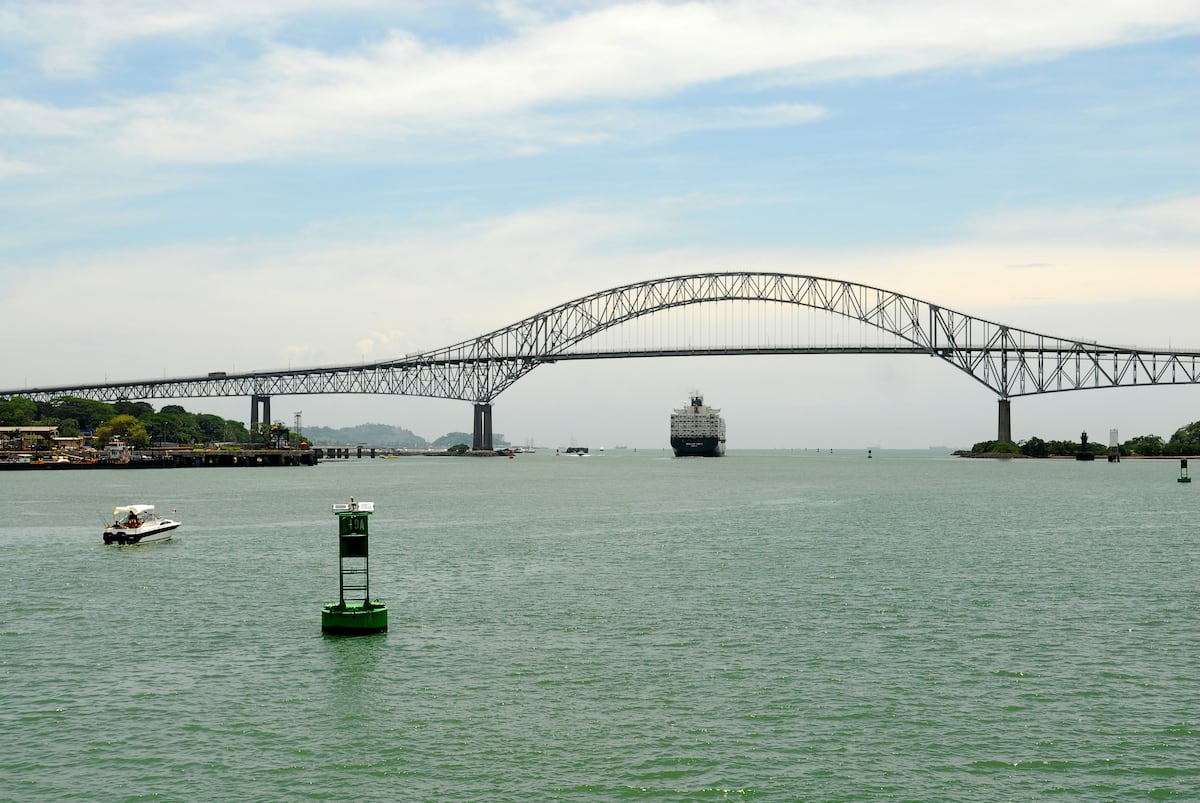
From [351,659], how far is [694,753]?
9.75 metres

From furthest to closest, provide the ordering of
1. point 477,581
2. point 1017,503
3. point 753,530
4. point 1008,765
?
point 1017,503, point 753,530, point 477,581, point 1008,765

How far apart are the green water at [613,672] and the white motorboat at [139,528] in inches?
52.0

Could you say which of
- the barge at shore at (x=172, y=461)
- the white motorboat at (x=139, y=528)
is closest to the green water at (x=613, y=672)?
the white motorboat at (x=139, y=528)

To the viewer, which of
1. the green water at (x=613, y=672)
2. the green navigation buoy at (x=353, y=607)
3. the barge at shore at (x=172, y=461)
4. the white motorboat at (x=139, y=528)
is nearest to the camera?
the green water at (x=613, y=672)

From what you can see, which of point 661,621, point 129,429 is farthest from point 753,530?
point 129,429

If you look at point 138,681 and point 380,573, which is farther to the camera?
point 380,573

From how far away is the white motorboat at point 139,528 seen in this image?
49562 millimetres

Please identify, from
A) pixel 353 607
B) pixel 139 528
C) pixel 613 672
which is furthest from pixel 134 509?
pixel 613 672

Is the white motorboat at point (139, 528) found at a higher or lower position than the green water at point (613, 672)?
higher

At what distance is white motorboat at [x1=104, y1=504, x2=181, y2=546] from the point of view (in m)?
49.6

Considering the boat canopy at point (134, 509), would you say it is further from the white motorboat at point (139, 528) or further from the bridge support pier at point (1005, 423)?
the bridge support pier at point (1005, 423)

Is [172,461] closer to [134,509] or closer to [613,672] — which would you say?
[134,509]

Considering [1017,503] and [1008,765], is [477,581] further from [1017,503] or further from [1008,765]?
[1017,503]

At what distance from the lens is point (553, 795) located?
1609 cm
